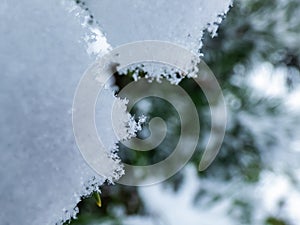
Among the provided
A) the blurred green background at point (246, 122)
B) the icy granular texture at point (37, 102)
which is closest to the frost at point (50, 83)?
the icy granular texture at point (37, 102)

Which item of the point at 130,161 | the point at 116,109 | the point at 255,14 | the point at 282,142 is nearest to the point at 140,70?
the point at 116,109

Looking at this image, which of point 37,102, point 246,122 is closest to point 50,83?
point 37,102

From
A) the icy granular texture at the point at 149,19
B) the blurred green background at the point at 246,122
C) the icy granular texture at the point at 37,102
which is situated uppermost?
the blurred green background at the point at 246,122

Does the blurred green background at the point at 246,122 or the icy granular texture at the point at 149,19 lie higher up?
the blurred green background at the point at 246,122

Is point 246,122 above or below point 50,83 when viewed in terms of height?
above

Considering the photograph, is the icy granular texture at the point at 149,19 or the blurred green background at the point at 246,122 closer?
the icy granular texture at the point at 149,19

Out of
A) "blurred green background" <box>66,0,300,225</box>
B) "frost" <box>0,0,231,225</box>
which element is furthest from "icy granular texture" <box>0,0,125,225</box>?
"blurred green background" <box>66,0,300,225</box>

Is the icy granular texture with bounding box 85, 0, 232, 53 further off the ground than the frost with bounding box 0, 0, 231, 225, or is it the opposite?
the icy granular texture with bounding box 85, 0, 232, 53

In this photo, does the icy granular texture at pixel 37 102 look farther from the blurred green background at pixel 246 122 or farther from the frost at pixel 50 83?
the blurred green background at pixel 246 122

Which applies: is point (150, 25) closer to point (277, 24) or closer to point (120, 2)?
point (120, 2)

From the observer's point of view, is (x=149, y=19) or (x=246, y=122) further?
(x=246, y=122)

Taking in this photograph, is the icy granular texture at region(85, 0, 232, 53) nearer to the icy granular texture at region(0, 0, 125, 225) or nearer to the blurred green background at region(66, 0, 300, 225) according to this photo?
the icy granular texture at region(0, 0, 125, 225)

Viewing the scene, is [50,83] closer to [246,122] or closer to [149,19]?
[149,19]
